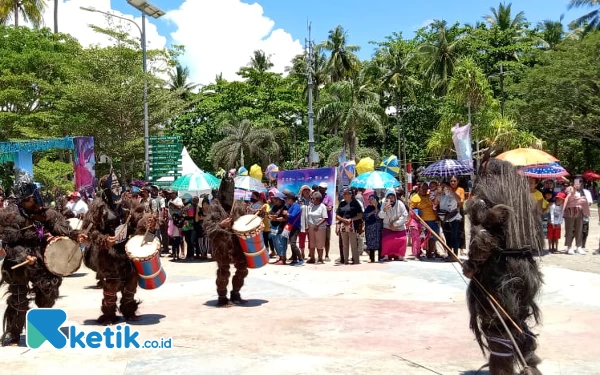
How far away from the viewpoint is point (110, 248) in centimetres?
770

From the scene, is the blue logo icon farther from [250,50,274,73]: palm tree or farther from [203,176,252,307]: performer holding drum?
[250,50,274,73]: palm tree

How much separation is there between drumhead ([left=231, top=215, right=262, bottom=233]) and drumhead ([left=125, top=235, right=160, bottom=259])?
1.35 m

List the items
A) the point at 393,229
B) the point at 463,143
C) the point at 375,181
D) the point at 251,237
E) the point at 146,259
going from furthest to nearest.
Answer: the point at 463,143
the point at 375,181
the point at 393,229
the point at 251,237
the point at 146,259

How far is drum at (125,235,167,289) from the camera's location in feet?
25.1

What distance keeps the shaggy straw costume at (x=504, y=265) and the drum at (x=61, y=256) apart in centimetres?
469

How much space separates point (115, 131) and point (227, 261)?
2196 cm

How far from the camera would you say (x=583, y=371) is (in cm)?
559

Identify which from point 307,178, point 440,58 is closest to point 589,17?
point 440,58

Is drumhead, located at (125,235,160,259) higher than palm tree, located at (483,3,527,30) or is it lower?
lower

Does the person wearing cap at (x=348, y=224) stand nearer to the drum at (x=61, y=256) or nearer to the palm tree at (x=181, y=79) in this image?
the drum at (x=61, y=256)

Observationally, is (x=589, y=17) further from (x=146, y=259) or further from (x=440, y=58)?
(x=146, y=259)

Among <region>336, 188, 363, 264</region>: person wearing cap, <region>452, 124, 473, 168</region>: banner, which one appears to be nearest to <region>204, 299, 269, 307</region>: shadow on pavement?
<region>336, 188, 363, 264</region>: person wearing cap

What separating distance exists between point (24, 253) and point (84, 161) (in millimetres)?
14909

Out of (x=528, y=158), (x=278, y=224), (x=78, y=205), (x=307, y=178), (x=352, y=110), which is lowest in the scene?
(x=278, y=224)
